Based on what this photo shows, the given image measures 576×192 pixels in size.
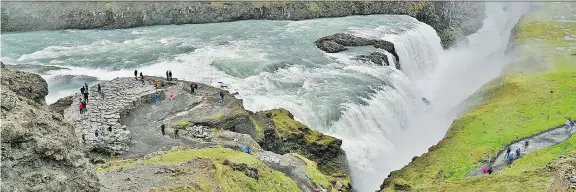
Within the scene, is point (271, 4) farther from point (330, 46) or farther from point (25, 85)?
point (25, 85)

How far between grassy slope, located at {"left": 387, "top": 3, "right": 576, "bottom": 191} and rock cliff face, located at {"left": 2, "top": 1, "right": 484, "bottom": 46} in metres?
22.9

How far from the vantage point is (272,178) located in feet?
75.3

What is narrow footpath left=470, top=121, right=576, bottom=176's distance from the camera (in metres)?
35.0

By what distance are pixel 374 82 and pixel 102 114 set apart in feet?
86.6

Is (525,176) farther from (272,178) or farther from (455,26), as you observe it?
(455,26)

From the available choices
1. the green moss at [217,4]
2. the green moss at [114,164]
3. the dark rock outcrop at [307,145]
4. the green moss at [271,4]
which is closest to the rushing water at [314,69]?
the dark rock outcrop at [307,145]

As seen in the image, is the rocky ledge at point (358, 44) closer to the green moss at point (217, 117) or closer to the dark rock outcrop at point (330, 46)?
the dark rock outcrop at point (330, 46)

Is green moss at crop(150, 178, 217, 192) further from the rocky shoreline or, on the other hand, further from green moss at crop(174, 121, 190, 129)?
green moss at crop(174, 121, 190, 129)

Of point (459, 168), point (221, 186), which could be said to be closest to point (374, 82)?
point (459, 168)

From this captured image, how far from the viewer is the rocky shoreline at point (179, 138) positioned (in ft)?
60.1

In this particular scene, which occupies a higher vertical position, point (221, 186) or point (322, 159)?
point (221, 186)

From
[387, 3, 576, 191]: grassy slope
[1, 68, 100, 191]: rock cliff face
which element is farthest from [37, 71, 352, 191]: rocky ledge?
[387, 3, 576, 191]: grassy slope

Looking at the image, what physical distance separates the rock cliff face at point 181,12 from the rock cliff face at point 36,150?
220ft

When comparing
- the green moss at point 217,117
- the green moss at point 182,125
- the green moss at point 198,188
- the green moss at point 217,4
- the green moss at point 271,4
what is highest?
the green moss at point 198,188
